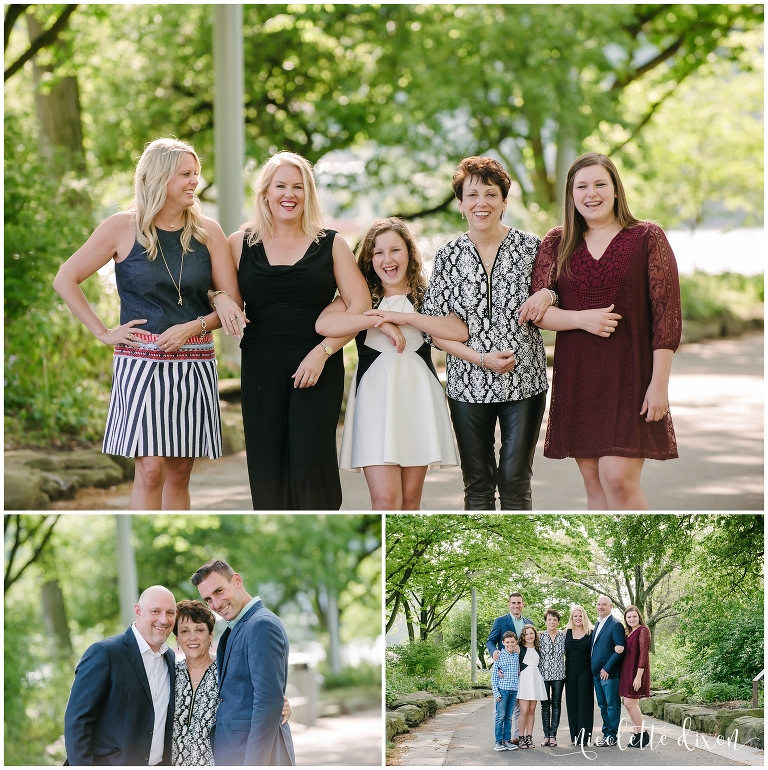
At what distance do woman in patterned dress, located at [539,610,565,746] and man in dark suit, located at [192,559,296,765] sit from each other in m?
1.09

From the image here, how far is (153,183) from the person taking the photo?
3766 mm

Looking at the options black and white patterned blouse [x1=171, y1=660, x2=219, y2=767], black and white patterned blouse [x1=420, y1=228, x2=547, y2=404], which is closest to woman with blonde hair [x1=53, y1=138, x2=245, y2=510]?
black and white patterned blouse [x1=171, y1=660, x2=219, y2=767]

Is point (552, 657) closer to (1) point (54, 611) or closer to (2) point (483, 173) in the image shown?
(2) point (483, 173)

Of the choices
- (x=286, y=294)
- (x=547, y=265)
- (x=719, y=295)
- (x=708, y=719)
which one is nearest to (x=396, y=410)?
(x=286, y=294)

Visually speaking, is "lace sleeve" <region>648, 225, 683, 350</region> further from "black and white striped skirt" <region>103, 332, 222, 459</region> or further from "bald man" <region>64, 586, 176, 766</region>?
"bald man" <region>64, 586, 176, 766</region>

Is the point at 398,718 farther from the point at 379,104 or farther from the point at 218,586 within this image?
the point at 379,104

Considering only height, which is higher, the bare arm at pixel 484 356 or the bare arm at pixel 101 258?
the bare arm at pixel 101 258

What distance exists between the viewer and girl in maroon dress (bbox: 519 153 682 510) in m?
3.66

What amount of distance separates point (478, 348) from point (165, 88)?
38.9 feet

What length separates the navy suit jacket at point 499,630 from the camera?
3.97 meters

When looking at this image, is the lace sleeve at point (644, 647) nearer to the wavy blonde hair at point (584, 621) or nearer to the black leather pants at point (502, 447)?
the wavy blonde hair at point (584, 621)

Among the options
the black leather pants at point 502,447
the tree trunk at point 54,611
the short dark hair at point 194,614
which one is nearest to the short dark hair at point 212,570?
the short dark hair at point 194,614

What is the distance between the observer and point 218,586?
384cm

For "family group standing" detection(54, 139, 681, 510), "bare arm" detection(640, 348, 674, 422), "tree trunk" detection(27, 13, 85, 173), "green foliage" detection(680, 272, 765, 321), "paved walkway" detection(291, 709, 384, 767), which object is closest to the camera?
"bare arm" detection(640, 348, 674, 422)
